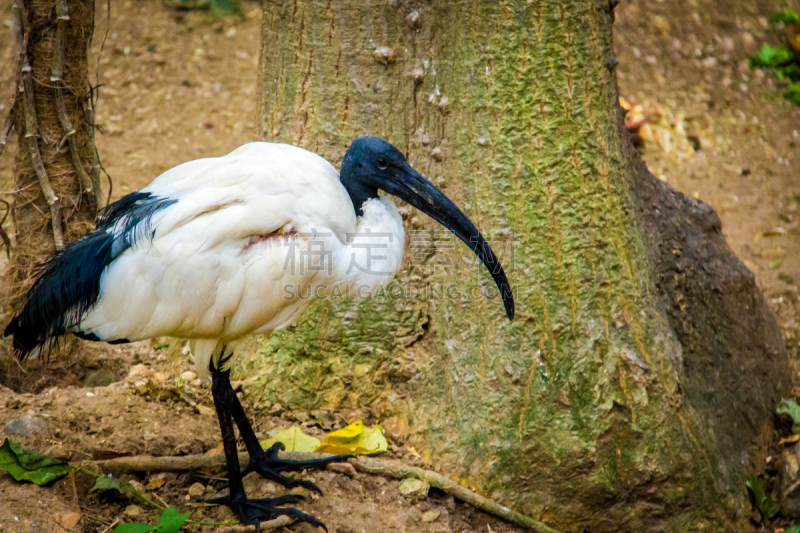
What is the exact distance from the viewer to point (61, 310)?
2.93 m

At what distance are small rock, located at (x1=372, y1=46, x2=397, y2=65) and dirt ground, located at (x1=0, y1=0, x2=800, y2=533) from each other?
1688mm

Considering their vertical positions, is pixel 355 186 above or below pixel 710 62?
below

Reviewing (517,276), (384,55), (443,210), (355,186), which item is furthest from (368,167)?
(517,276)

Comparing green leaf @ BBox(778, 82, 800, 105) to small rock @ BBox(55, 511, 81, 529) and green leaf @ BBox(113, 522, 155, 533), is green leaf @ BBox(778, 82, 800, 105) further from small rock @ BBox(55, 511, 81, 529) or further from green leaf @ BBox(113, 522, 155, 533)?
small rock @ BBox(55, 511, 81, 529)

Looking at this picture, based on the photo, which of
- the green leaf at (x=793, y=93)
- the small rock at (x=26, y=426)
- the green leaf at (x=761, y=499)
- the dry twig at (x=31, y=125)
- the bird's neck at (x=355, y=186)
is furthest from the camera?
the green leaf at (x=793, y=93)

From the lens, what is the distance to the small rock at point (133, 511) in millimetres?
3047

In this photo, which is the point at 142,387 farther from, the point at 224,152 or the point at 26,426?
the point at 224,152

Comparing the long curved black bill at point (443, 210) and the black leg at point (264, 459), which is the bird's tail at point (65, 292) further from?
the long curved black bill at point (443, 210)

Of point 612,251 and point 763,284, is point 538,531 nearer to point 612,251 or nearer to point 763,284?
point 612,251

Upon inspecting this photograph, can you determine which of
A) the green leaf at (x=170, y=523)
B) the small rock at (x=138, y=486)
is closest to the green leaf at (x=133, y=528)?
the green leaf at (x=170, y=523)

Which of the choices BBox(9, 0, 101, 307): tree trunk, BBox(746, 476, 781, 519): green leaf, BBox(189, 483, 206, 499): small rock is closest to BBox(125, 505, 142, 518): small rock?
BBox(189, 483, 206, 499): small rock

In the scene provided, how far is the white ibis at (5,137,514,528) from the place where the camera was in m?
2.76

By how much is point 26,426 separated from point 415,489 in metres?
1.81

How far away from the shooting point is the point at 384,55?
3.32 meters
